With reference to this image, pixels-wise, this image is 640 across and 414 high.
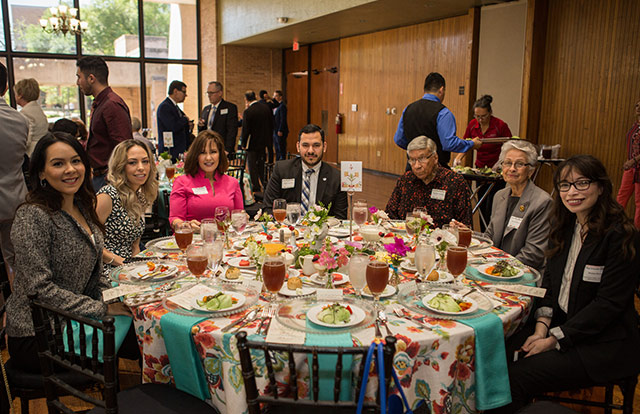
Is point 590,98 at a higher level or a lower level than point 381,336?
higher

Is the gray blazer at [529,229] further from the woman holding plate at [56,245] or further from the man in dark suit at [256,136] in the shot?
the man in dark suit at [256,136]

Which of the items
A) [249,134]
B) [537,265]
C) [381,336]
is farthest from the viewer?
[249,134]

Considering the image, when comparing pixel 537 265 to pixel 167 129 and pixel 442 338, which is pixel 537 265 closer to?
pixel 442 338

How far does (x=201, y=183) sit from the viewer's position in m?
3.42

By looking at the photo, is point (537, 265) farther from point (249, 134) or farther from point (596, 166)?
point (249, 134)

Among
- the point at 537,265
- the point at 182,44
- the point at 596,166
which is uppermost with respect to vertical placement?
the point at 182,44

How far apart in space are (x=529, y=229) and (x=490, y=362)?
1219 mm

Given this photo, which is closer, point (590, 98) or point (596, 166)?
point (596, 166)

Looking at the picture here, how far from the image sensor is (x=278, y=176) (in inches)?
150

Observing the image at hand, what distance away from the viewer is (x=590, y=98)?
639 cm

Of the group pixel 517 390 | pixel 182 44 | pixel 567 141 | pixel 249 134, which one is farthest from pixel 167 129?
pixel 182 44

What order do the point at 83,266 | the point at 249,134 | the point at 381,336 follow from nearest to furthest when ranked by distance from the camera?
the point at 381,336 → the point at 83,266 → the point at 249,134

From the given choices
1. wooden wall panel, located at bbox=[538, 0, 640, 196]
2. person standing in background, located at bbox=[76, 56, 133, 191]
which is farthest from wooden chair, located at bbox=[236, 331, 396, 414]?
wooden wall panel, located at bbox=[538, 0, 640, 196]

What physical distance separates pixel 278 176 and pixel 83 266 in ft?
6.22
